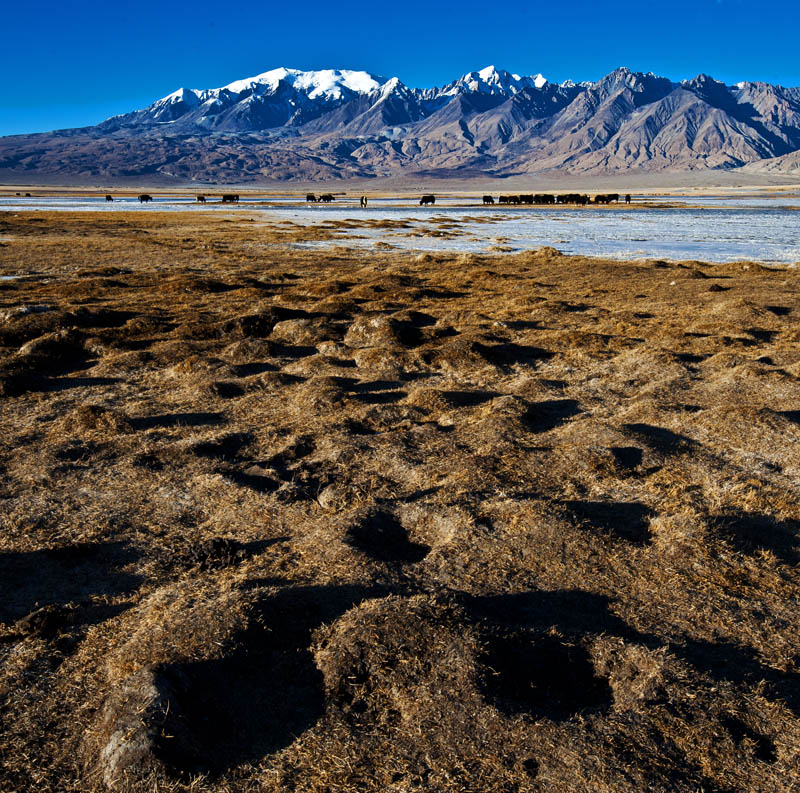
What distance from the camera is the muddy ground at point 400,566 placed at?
4750 mm

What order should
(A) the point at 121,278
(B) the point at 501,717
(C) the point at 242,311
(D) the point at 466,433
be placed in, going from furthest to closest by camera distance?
1. (A) the point at 121,278
2. (C) the point at 242,311
3. (D) the point at 466,433
4. (B) the point at 501,717

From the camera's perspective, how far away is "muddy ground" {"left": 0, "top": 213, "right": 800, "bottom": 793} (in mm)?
4750

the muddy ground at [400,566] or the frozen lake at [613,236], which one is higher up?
the frozen lake at [613,236]

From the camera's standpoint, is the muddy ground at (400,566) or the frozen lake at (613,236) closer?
the muddy ground at (400,566)

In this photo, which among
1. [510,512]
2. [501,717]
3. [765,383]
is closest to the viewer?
[501,717]

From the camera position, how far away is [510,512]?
8.27 m

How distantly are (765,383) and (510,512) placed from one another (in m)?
8.63

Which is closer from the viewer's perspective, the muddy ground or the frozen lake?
the muddy ground

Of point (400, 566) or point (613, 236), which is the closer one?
point (400, 566)

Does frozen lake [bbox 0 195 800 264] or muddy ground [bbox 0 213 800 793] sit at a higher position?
frozen lake [bbox 0 195 800 264]

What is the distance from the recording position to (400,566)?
7234 mm

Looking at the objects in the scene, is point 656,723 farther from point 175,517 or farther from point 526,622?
point 175,517

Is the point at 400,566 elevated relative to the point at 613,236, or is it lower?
lower

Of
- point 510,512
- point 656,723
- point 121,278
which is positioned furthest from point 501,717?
point 121,278
